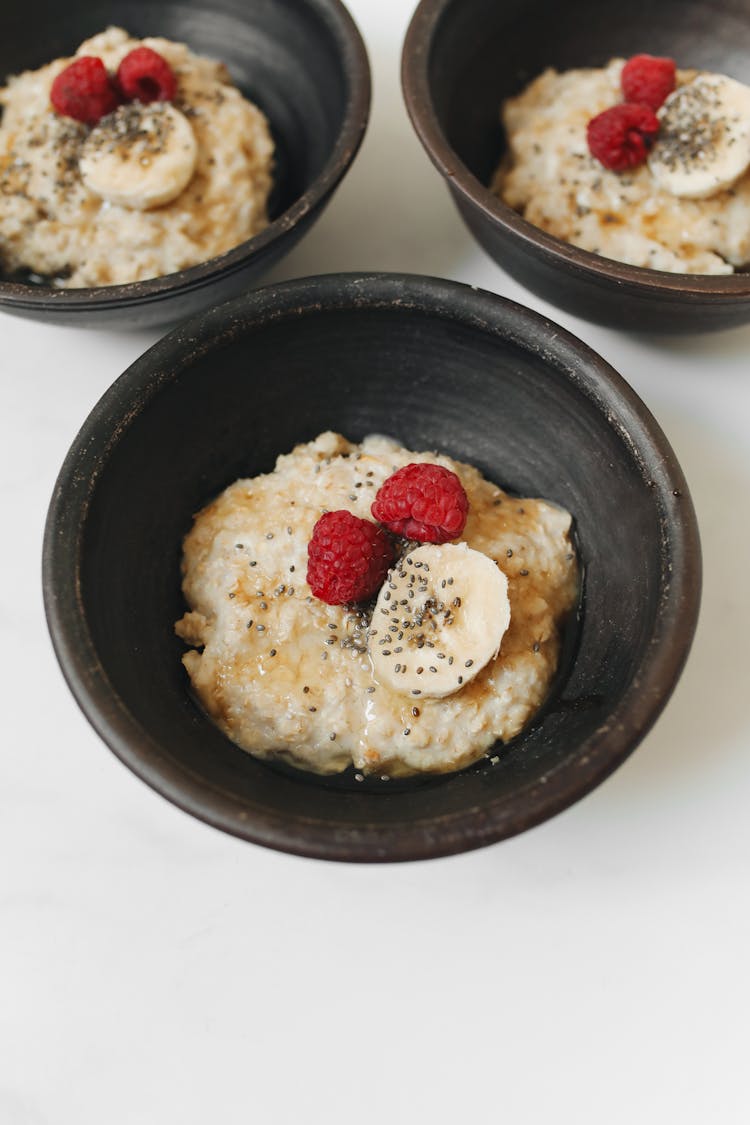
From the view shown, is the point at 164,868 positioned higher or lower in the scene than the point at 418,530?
lower

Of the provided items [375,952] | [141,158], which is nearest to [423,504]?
[375,952]

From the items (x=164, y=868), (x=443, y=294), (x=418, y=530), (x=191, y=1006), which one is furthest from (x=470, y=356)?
(x=191, y=1006)

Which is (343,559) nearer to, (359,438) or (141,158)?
(359,438)

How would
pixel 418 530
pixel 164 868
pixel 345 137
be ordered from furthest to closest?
pixel 345 137 < pixel 164 868 < pixel 418 530

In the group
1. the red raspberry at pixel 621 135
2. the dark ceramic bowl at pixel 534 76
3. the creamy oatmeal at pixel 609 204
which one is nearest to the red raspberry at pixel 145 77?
the dark ceramic bowl at pixel 534 76

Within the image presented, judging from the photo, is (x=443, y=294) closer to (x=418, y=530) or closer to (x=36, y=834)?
(x=418, y=530)

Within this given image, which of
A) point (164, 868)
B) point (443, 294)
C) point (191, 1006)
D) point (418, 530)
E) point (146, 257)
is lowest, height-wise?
point (191, 1006)

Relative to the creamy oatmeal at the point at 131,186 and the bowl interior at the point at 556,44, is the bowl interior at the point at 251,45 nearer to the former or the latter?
the creamy oatmeal at the point at 131,186

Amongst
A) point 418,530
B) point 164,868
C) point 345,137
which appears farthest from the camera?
point 345,137
